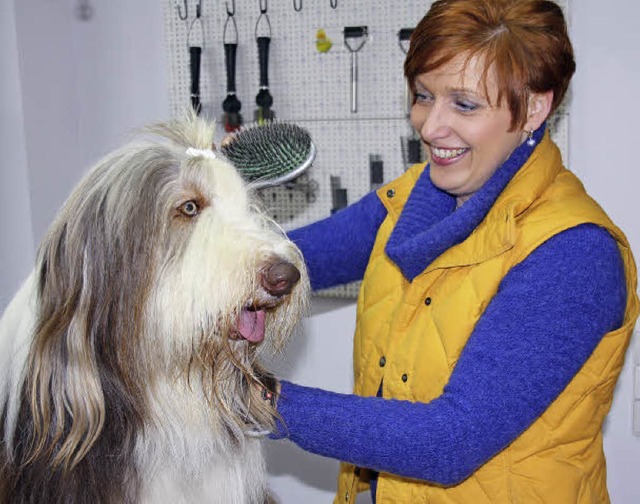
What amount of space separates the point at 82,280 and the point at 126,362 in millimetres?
153

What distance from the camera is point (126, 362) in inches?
49.4

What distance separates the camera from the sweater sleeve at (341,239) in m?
1.86

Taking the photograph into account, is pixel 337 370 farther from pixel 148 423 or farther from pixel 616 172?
pixel 148 423

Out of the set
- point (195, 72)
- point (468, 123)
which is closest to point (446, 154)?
point (468, 123)

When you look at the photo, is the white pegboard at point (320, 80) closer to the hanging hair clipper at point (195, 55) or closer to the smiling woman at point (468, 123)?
the hanging hair clipper at point (195, 55)

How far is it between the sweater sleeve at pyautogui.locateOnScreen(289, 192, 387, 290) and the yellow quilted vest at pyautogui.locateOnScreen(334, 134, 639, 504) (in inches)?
11.0

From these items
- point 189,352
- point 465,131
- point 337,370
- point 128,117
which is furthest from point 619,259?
point 128,117

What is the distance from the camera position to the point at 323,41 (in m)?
2.48

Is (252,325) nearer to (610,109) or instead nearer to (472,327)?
(472,327)

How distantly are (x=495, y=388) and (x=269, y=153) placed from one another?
653 mm

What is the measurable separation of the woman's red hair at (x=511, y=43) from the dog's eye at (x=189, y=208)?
1.86 feet

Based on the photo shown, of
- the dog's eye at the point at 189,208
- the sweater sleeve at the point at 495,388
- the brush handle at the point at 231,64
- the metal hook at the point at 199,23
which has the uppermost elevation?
the metal hook at the point at 199,23

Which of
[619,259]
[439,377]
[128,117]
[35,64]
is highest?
[35,64]

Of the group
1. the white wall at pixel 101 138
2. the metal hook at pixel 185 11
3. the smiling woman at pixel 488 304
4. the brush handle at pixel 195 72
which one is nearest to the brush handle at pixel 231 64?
the brush handle at pixel 195 72
